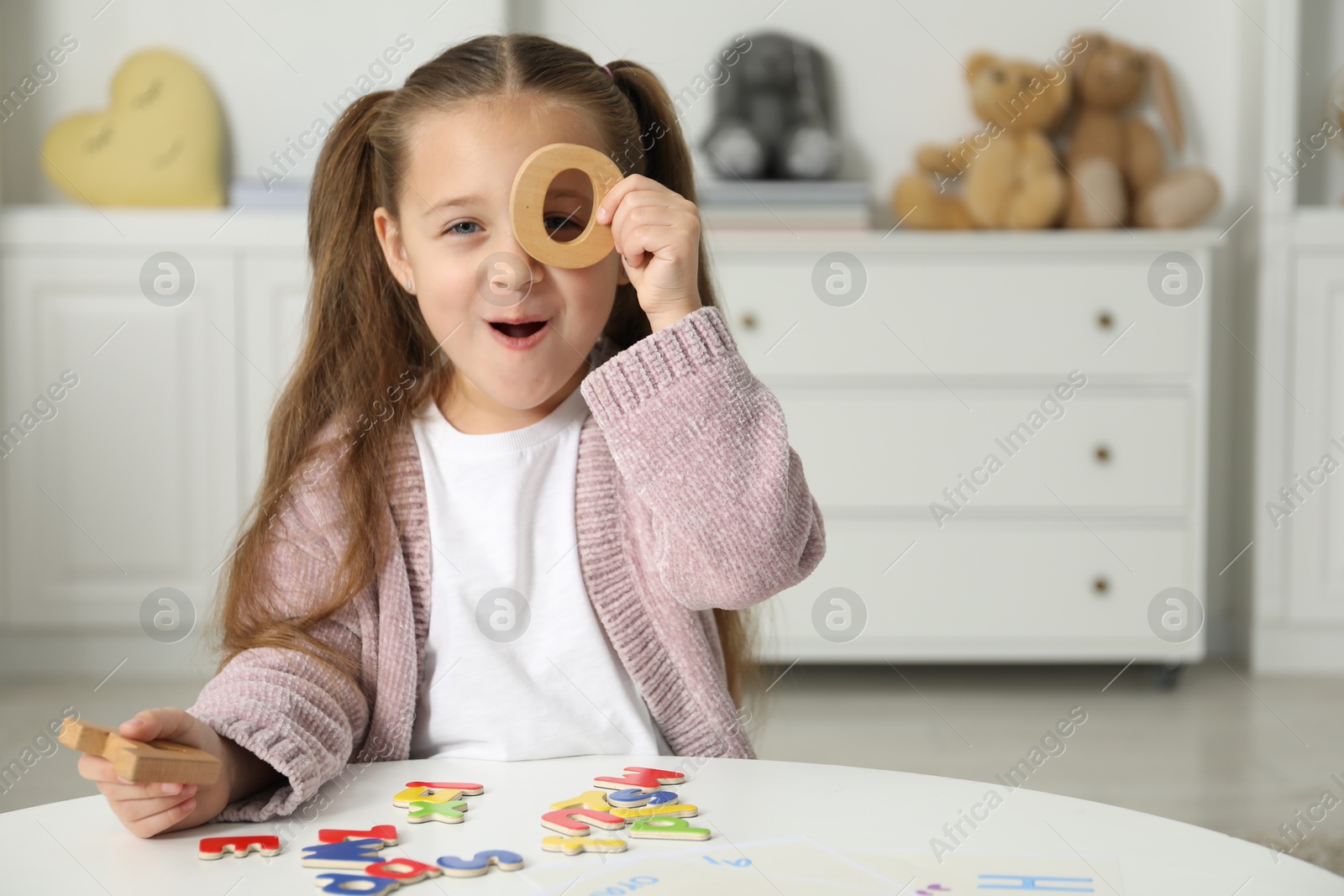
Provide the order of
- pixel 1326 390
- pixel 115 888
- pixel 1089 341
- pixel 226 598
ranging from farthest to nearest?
pixel 1326 390 → pixel 1089 341 → pixel 226 598 → pixel 115 888

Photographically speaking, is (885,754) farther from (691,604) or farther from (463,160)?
(463,160)

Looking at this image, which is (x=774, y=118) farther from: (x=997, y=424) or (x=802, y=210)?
(x=997, y=424)

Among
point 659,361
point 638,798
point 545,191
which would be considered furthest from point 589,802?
point 545,191

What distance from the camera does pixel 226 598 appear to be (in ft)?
2.84

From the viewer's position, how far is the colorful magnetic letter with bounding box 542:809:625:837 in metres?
0.57

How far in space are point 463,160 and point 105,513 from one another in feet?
→ 6.27

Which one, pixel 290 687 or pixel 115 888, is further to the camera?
pixel 290 687

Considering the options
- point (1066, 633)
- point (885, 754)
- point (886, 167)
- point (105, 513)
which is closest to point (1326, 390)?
point (1066, 633)

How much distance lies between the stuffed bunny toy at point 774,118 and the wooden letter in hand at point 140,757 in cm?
213

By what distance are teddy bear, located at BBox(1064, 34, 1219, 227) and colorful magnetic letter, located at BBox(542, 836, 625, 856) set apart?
7.36 feet

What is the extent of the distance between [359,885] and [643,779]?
0.19 m

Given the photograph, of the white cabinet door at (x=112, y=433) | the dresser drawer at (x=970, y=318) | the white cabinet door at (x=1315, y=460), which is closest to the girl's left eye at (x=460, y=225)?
the dresser drawer at (x=970, y=318)

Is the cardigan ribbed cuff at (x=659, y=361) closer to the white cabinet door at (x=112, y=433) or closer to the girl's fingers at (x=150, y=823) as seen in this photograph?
the girl's fingers at (x=150, y=823)

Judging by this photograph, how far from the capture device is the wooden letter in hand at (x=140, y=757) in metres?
0.55
